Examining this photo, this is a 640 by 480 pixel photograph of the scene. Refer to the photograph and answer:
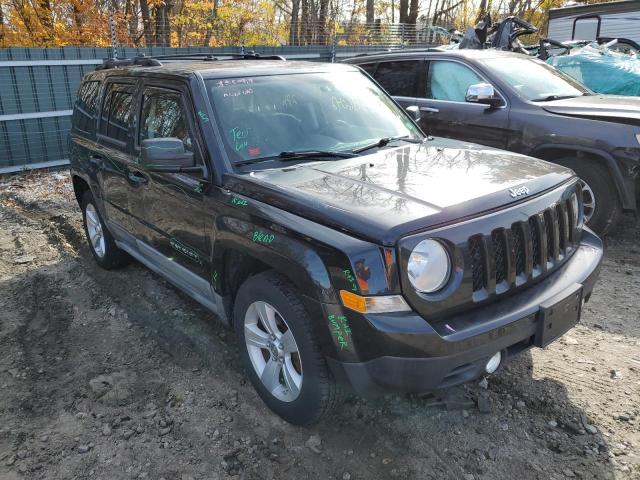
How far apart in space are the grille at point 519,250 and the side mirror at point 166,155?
170 cm

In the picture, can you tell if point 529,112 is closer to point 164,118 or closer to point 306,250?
point 164,118

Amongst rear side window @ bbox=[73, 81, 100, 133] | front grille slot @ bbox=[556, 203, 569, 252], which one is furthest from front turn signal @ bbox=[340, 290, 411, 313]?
rear side window @ bbox=[73, 81, 100, 133]

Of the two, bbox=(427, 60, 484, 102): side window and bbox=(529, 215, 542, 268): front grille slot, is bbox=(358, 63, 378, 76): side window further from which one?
bbox=(529, 215, 542, 268): front grille slot

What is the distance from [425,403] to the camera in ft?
9.93

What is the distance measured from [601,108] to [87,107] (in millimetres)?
4929

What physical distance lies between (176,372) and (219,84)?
6.19 feet

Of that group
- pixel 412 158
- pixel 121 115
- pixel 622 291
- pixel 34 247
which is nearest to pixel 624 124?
pixel 622 291

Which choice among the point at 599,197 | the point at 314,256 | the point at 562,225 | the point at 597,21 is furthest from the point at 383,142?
the point at 597,21

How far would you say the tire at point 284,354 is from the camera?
2541 millimetres

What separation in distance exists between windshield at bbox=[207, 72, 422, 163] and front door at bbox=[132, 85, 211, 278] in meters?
0.25

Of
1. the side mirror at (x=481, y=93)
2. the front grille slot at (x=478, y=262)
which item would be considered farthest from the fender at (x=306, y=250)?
the side mirror at (x=481, y=93)

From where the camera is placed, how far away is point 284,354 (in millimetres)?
2828

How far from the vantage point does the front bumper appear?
7.27 ft

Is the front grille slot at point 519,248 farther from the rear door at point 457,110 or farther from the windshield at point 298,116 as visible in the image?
the rear door at point 457,110
